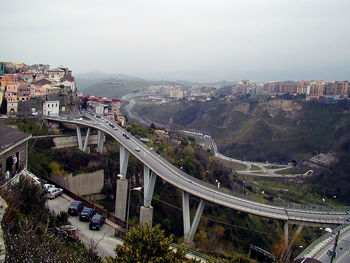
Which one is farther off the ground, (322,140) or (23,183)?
(23,183)

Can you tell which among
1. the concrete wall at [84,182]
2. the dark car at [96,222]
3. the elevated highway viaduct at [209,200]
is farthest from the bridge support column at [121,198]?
the dark car at [96,222]

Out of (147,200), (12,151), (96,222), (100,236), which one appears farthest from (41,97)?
(100,236)

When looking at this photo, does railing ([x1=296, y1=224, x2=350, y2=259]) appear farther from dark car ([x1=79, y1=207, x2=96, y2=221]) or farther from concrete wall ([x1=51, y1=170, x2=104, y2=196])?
concrete wall ([x1=51, y1=170, x2=104, y2=196])

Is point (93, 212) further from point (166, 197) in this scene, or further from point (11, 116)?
point (11, 116)

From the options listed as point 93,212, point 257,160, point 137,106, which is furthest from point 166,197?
point 137,106

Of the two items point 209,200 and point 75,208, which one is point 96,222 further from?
point 209,200

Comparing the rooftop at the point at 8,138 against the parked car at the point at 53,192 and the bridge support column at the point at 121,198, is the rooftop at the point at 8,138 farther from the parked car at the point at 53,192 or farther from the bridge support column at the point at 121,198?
the bridge support column at the point at 121,198
